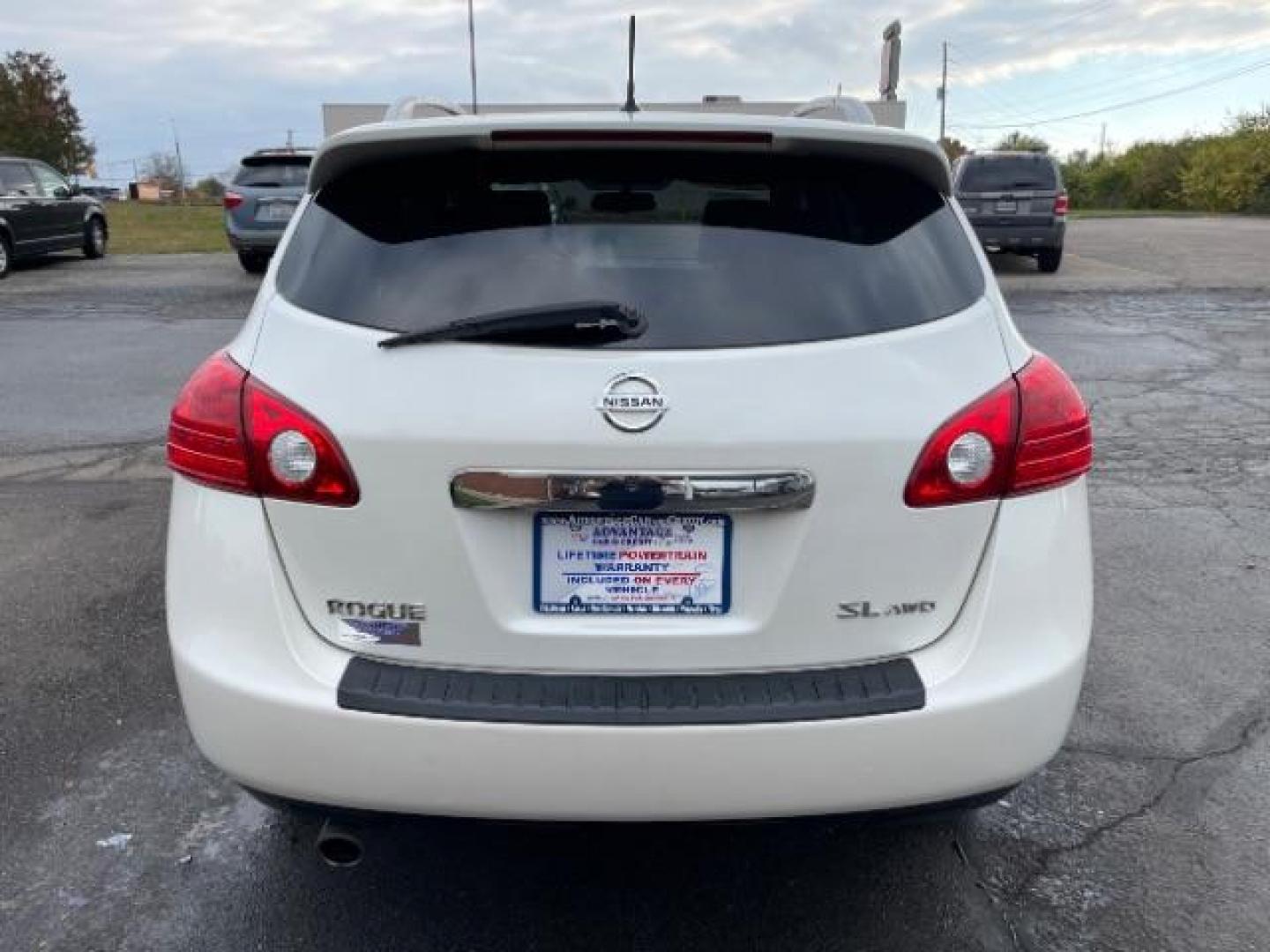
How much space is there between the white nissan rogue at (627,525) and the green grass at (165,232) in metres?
21.5

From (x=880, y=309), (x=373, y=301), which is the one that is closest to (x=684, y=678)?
(x=880, y=309)

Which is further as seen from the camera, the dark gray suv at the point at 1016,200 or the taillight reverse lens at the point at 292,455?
the dark gray suv at the point at 1016,200

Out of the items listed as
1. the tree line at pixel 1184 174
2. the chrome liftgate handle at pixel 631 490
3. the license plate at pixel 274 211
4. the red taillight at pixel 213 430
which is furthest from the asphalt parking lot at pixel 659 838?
the tree line at pixel 1184 174

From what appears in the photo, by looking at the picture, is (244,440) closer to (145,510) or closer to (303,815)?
(303,815)

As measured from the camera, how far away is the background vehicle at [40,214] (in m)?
16.8

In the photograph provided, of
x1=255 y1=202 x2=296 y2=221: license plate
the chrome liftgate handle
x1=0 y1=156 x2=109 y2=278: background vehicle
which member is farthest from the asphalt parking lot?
x1=0 y1=156 x2=109 y2=278: background vehicle

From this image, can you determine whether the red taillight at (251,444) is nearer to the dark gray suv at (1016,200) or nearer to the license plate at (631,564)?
the license plate at (631,564)

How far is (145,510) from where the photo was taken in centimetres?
563

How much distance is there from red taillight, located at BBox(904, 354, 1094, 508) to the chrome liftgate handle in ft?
0.83

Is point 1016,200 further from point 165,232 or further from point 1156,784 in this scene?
point 165,232

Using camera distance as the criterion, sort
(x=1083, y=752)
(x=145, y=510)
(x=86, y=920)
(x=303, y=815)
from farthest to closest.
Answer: (x=145, y=510)
(x=1083, y=752)
(x=86, y=920)
(x=303, y=815)

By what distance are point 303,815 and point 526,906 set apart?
0.67 metres

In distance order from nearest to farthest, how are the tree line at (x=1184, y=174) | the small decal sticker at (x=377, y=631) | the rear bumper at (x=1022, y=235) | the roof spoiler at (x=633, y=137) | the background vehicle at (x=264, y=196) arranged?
the small decal sticker at (x=377, y=631)
the roof spoiler at (x=633, y=137)
the background vehicle at (x=264, y=196)
the rear bumper at (x=1022, y=235)
the tree line at (x=1184, y=174)

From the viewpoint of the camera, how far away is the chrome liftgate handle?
2.04m
